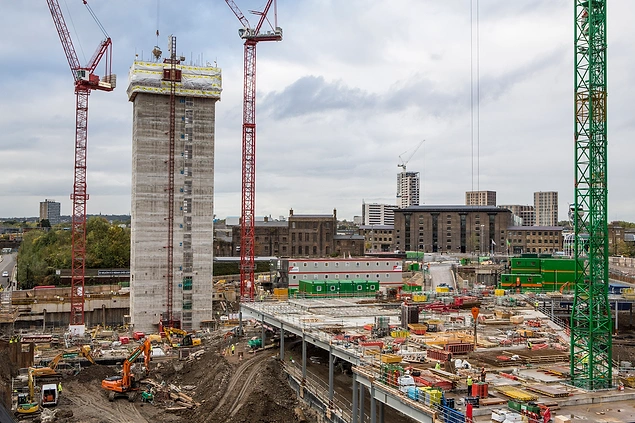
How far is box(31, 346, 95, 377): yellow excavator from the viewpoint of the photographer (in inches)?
1959

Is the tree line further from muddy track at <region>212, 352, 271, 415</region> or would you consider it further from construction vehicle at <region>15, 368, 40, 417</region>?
muddy track at <region>212, 352, 271, 415</region>

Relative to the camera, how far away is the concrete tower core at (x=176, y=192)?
2830 inches

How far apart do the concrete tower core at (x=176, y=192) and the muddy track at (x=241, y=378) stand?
26.9 meters

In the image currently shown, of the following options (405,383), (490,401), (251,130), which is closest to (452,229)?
(251,130)

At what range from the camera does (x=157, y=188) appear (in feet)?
238

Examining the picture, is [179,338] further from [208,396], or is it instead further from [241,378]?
[241,378]

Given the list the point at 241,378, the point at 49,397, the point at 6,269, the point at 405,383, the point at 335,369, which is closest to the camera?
the point at 405,383

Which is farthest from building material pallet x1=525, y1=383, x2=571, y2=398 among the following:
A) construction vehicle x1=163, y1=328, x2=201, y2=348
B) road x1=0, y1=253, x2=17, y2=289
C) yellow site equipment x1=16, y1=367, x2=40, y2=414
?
road x1=0, y1=253, x2=17, y2=289

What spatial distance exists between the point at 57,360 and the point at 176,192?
26297 millimetres

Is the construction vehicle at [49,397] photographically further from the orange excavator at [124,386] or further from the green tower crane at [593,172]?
the green tower crane at [593,172]

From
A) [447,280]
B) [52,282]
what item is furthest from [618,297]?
[52,282]

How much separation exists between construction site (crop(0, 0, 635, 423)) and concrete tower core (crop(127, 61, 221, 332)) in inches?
6.6

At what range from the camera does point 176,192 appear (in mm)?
73125

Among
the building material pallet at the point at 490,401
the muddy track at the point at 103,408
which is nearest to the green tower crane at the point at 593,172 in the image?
the building material pallet at the point at 490,401
